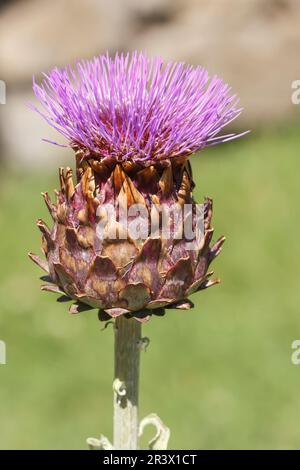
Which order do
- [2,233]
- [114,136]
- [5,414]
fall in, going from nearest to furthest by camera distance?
1. [114,136]
2. [5,414]
3. [2,233]

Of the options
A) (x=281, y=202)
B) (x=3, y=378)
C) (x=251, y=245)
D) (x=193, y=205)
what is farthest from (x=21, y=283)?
(x=193, y=205)

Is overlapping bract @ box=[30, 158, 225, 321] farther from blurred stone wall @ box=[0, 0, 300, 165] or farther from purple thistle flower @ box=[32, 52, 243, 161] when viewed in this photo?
blurred stone wall @ box=[0, 0, 300, 165]

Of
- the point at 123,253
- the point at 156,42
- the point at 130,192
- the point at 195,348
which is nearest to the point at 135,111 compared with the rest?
the point at 130,192

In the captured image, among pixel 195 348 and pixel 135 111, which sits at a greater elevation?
pixel 135 111

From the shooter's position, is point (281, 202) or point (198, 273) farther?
point (281, 202)

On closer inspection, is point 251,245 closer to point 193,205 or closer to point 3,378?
point 3,378

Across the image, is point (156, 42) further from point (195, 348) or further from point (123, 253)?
point (123, 253)

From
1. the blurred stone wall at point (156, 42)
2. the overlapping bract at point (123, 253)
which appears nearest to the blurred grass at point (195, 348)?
the blurred stone wall at point (156, 42)
